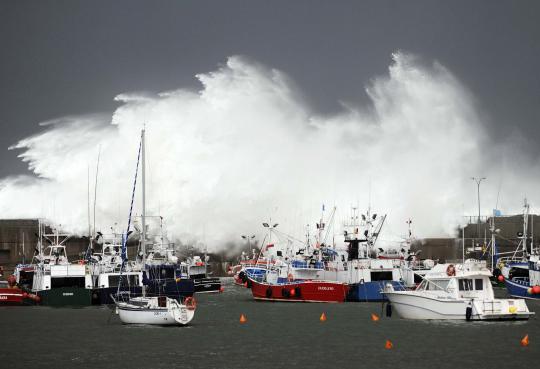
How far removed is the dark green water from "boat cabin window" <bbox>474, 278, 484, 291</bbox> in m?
2.33

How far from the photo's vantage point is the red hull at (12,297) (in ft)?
252

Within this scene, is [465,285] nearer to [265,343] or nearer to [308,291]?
[265,343]

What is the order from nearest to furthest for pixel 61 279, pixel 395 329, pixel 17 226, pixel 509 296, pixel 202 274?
pixel 395 329 → pixel 61 279 → pixel 509 296 → pixel 202 274 → pixel 17 226

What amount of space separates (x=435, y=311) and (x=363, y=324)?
4.39 metres

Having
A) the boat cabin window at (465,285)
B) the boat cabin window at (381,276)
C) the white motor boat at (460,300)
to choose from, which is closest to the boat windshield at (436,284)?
the white motor boat at (460,300)

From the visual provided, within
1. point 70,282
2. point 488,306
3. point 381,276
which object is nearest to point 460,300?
point 488,306

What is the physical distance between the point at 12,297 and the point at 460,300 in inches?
1388

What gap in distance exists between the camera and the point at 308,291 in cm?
7856

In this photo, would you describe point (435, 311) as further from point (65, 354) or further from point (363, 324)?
point (65, 354)

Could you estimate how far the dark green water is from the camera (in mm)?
44906

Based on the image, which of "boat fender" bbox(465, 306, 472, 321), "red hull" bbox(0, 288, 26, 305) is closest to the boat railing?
"boat fender" bbox(465, 306, 472, 321)

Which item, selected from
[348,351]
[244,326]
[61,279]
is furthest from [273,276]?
[348,351]

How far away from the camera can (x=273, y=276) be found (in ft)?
282

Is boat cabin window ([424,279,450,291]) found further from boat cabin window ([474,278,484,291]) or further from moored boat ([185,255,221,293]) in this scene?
Result: moored boat ([185,255,221,293])
